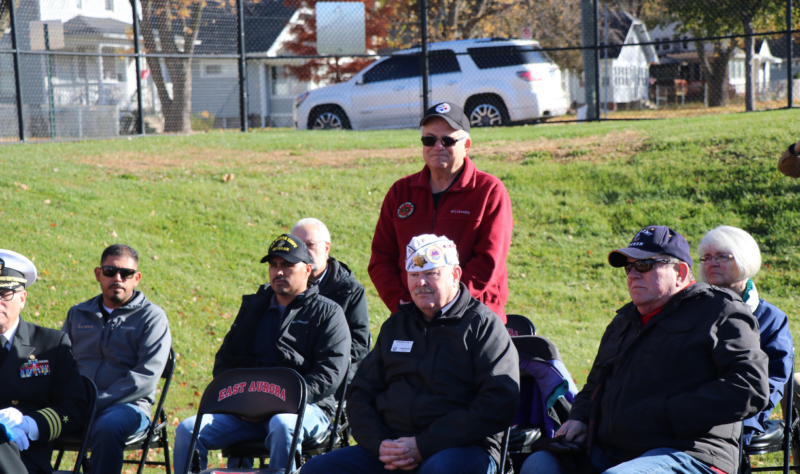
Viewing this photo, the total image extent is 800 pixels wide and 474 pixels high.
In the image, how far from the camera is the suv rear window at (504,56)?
1442 centimetres

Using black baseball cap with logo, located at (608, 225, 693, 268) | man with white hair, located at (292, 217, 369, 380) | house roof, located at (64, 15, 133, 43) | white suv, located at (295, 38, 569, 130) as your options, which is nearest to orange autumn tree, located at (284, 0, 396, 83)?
house roof, located at (64, 15, 133, 43)

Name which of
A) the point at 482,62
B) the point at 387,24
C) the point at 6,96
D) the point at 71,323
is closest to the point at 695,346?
the point at 71,323

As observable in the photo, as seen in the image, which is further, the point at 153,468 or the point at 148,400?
the point at 153,468

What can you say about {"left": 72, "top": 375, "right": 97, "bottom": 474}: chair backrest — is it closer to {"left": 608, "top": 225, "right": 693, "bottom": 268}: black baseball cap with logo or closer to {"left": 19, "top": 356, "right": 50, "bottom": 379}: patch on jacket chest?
{"left": 19, "top": 356, "right": 50, "bottom": 379}: patch on jacket chest

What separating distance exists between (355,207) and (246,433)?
6.46 meters

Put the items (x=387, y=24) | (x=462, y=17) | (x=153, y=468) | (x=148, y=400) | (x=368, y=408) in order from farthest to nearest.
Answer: (x=462, y=17)
(x=387, y=24)
(x=153, y=468)
(x=148, y=400)
(x=368, y=408)

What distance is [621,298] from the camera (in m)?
8.44

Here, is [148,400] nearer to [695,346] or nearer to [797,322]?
[695,346]

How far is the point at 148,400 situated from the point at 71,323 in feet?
2.30

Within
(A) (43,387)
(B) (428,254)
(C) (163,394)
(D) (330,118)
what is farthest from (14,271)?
(D) (330,118)

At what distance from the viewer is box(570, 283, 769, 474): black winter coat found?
3117 mm

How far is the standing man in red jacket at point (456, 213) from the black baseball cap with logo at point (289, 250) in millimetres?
460

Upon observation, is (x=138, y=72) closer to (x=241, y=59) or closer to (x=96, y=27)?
(x=241, y=59)

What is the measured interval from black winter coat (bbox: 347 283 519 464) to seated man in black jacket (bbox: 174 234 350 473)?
0.57 meters
